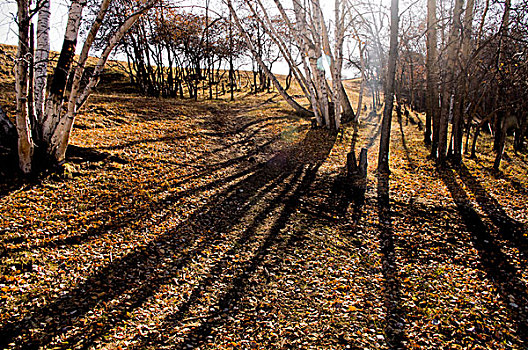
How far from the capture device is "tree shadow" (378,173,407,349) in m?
4.30

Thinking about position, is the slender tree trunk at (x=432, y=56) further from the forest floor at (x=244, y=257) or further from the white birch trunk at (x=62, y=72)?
the white birch trunk at (x=62, y=72)

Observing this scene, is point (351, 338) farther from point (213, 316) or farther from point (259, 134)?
point (259, 134)

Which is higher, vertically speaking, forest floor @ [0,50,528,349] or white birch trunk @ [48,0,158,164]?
white birch trunk @ [48,0,158,164]

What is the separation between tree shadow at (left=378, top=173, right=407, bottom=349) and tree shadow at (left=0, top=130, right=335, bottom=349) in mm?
2242

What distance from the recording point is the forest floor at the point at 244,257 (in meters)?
4.13

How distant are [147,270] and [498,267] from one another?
6.55 metres

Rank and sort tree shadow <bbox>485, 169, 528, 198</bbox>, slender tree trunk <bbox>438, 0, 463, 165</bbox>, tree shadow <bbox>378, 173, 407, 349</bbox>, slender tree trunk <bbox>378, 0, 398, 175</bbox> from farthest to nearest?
slender tree trunk <bbox>438, 0, 463, 165</bbox>
tree shadow <bbox>485, 169, 528, 198</bbox>
slender tree trunk <bbox>378, 0, 398, 175</bbox>
tree shadow <bbox>378, 173, 407, 349</bbox>

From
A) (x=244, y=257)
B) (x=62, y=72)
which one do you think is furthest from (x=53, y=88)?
(x=244, y=257)

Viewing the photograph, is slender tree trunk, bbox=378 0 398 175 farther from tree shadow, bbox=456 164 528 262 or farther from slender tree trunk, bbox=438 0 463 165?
tree shadow, bbox=456 164 528 262

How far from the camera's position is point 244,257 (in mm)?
5840

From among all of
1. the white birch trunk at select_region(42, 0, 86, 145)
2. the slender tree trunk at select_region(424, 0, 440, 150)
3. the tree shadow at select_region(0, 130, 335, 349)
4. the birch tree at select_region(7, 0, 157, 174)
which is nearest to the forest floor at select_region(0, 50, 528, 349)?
the tree shadow at select_region(0, 130, 335, 349)

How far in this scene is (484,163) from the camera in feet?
43.9

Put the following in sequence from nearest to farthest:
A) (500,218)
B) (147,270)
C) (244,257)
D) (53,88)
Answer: (147,270), (244,257), (53,88), (500,218)

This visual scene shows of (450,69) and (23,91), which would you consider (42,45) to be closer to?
(23,91)
